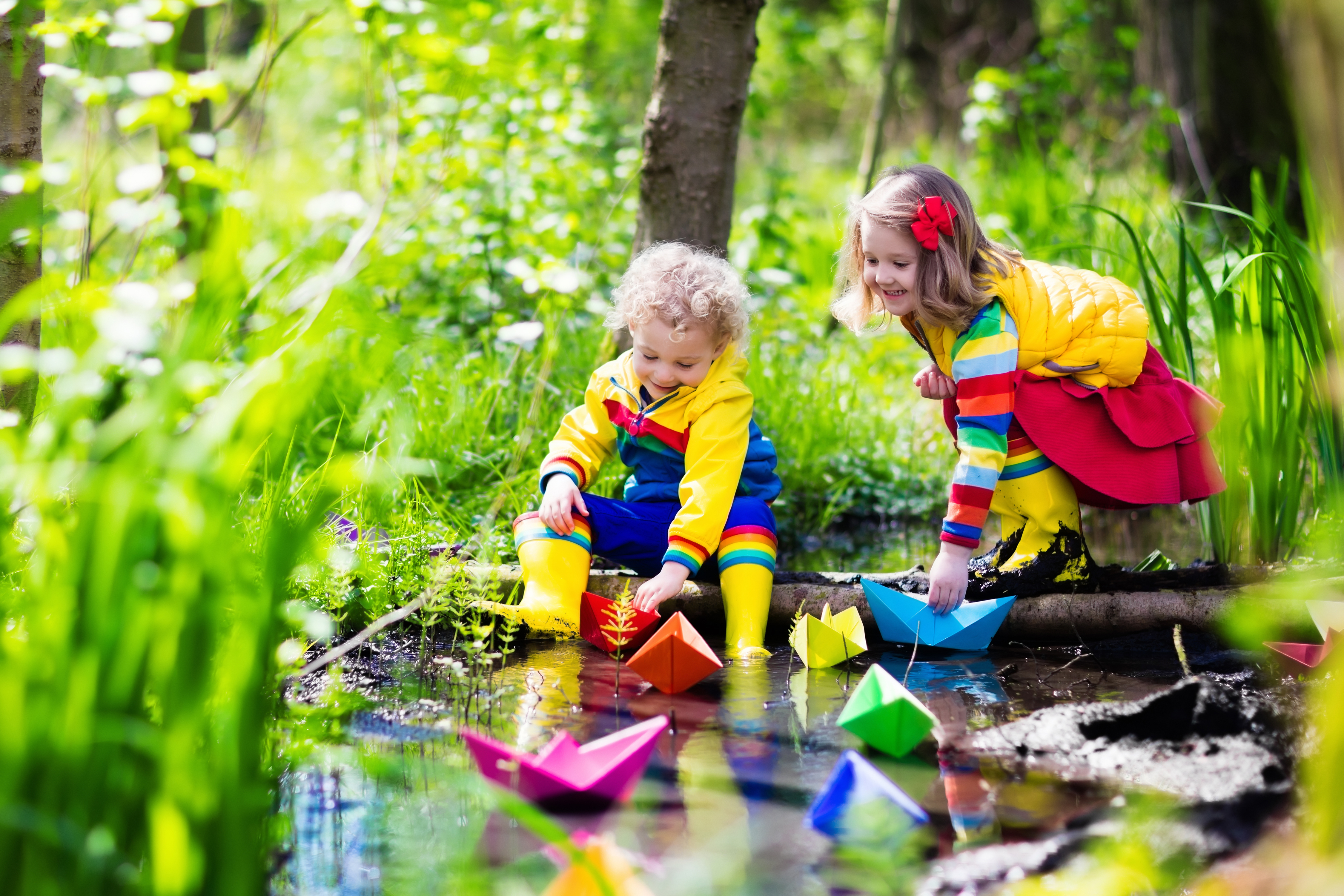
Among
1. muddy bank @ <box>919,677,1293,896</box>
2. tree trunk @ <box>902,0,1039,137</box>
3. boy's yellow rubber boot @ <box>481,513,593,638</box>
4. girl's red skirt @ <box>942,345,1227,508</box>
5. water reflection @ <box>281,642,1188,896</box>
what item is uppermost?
Result: tree trunk @ <box>902,0,1039,137</box>

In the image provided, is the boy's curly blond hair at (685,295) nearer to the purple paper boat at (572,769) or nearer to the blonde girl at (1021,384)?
the blonde girl at (1021,384)

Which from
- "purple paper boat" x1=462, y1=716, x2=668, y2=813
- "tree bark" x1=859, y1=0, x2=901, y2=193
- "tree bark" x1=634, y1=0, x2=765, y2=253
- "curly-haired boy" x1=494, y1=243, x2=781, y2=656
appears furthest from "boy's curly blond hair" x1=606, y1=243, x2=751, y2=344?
"tree bark" x1=859, y1=0, x2=901, y2=193

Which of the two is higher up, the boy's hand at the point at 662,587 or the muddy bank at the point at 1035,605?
the boy's hand at the point at 662,587

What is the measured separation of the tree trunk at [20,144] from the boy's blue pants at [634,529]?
1.38 metres

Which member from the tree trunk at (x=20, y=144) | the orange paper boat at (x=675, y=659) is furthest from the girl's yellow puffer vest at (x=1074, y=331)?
the tree trunk at (x=20, y=144)

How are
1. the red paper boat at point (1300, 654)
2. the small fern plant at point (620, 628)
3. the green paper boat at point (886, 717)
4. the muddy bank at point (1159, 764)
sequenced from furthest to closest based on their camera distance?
1. the small fern plant at point (620, 628)
2. the red paper boat at point (1300, 654)
3. the green paper boat at point (886, 717)
4. the muddy bank at point (1159, 764)

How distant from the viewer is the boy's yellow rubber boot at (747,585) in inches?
104

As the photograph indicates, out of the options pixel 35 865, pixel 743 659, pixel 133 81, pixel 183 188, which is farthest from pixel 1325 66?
Result: pixel 183 188

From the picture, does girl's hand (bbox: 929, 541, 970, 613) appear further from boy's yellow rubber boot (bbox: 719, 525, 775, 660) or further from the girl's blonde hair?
the girl's blonde hair

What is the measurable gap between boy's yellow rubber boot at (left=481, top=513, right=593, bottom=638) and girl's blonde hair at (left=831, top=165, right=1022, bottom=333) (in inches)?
43.0

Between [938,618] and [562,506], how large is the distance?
3.32 ft

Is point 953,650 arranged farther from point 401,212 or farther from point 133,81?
point 401,212

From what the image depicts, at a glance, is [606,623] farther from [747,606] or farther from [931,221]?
[931,221]

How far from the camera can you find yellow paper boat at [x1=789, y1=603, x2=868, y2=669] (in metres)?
2.45
